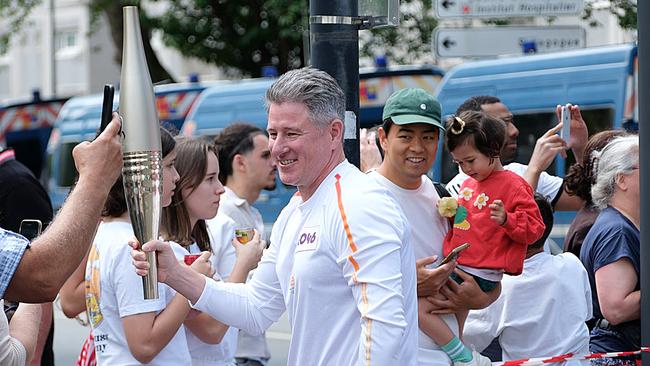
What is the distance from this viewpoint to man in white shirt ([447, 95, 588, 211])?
5672mm

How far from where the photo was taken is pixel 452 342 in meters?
4.54

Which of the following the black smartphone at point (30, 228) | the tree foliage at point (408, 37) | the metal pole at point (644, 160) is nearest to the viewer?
the metal pole at point (644, 160)

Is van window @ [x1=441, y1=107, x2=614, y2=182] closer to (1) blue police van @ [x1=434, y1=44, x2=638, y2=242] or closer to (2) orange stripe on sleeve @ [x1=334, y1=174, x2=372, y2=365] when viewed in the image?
(1) blue police van @ [x1=434, y1=44, x2=638, y2=242]

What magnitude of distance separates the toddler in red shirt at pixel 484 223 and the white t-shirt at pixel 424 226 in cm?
3

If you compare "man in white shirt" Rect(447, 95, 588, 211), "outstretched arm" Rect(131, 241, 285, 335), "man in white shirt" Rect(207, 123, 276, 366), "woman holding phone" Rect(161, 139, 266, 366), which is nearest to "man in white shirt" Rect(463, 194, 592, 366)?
"man in white shirt" Rect(447, 95, 588, 211)

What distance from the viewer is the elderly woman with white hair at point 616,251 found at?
4781 mm

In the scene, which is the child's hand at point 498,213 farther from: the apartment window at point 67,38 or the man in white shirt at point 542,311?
the apartment window at point 67,38

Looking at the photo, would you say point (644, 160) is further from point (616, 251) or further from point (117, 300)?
point (117, 300)

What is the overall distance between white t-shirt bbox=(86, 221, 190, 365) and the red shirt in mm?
1091

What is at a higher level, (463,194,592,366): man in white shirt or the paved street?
(463,194,592,366): man in white shirt

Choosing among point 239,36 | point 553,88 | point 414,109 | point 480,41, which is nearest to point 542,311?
point 414,109

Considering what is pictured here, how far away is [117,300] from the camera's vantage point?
4.53 meters

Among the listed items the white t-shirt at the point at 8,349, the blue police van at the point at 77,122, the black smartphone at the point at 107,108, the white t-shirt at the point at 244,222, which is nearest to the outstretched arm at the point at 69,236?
the black smartphone at the point at 107,108

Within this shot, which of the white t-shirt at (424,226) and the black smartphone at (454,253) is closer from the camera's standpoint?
the black smartphone at (454,253)
